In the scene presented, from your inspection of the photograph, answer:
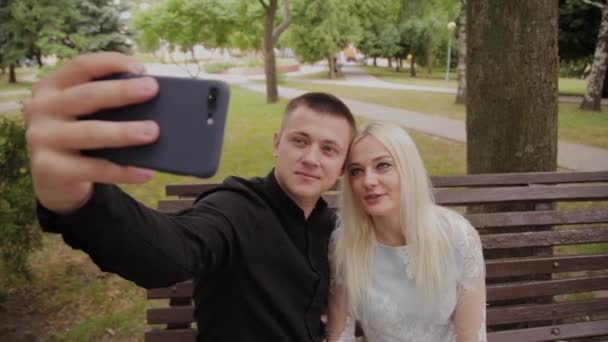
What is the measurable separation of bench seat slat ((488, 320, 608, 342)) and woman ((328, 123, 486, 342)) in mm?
756

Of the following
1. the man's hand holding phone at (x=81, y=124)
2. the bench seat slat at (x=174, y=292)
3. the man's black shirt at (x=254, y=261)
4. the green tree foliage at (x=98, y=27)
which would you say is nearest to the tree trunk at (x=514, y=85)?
the man's black shirt at (x=254, y=261)

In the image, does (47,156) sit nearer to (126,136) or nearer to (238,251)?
(126,136)

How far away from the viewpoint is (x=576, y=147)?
9141 mm

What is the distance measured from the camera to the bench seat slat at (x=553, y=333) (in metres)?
2.66

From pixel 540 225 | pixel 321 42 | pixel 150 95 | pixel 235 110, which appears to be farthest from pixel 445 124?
pixel 321 42

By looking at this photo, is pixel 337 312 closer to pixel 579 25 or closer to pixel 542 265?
pixel 542 265

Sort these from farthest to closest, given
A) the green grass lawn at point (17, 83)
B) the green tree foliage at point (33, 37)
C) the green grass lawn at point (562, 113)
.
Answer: the green grass lawn at point (17, 83)
the green tree foliage at point (33, 37)
the green grass lawn at point (562, 113)

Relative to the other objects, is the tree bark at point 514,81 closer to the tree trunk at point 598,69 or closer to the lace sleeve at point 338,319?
the lace sleeve at point 338,319

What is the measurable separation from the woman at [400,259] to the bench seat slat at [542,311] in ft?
2.46

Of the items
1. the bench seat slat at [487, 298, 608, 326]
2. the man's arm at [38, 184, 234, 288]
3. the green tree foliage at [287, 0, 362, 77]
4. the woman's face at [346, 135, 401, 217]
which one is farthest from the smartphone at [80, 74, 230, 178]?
the green tree foliage at [287, 0, 362, 77]

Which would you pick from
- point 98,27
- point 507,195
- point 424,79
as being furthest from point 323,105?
point 424,79

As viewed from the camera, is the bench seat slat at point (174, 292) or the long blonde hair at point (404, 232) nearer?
the long blonde hair at point (404, 232)

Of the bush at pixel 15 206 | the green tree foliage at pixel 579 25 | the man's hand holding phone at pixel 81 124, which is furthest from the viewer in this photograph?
the green tree foliage at pixel 579 25

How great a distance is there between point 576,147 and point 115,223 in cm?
999
